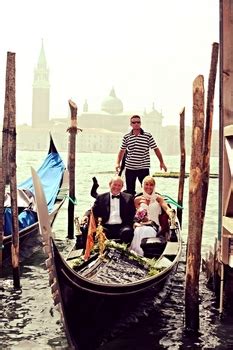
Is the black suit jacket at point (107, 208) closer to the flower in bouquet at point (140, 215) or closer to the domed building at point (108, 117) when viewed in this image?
the flower in bouquet at point (140, 215)

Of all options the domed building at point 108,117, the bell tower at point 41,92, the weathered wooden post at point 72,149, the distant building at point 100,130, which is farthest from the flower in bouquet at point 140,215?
the bell tower at point 41,92

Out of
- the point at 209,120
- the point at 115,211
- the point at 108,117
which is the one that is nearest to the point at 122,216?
the point at 115,211

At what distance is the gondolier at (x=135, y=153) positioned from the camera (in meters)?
5.15

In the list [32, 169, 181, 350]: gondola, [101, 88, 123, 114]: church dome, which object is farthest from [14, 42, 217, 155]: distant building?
[32, 169, 181, 350]: gondola

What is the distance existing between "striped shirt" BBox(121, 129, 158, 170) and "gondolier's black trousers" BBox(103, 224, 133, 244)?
1.08m

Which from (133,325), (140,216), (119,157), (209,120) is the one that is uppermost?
(209,120)

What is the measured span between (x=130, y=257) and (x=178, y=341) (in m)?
0.56

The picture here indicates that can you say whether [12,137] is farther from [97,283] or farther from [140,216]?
[97,283]

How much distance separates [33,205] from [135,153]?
1292mm

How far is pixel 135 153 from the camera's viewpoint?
5203 mm

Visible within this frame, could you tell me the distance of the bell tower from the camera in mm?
96250

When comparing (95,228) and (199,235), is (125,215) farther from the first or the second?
(199,235)

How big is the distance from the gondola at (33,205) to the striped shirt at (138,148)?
0.87 metres

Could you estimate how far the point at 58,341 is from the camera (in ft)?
11.4
